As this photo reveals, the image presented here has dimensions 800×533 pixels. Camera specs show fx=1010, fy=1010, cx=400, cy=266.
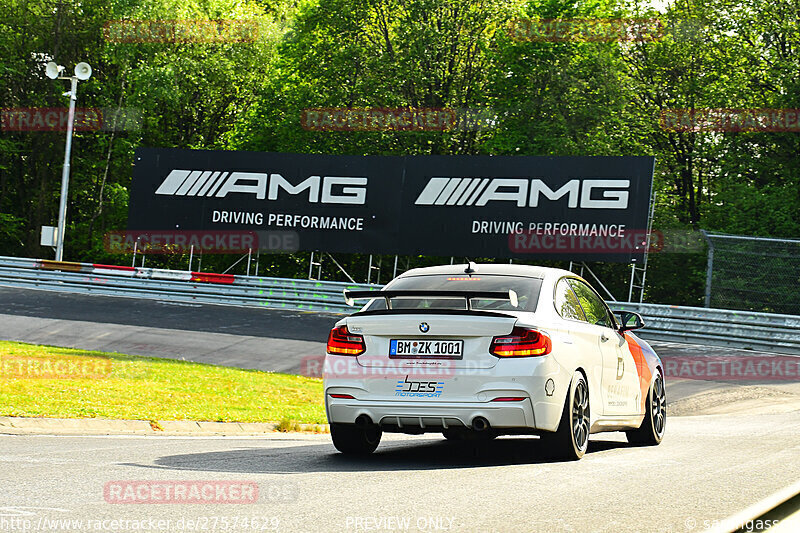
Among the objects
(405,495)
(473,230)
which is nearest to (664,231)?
(473,230)

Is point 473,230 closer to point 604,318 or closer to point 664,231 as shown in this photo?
point 664,231

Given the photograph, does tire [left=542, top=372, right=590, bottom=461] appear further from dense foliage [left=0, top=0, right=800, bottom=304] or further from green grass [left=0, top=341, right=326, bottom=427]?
dense foliage [left=0, top=0, right=800, bottom=304]

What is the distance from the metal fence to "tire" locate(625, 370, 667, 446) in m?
14.1

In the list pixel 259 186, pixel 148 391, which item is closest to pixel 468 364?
pixel 148 391

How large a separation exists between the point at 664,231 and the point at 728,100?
22.9ft

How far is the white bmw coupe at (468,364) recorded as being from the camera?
7719 mm

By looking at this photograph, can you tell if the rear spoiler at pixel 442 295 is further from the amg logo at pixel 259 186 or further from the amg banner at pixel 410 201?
the amg logo at pixel 259 186

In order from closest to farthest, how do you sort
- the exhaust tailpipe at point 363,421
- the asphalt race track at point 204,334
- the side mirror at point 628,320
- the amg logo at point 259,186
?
the exhaust tailpipe at point 363,421 < the side mirror at point 628,320 < the asphalt race track at point 204,334 < the amg logo at point 259,186

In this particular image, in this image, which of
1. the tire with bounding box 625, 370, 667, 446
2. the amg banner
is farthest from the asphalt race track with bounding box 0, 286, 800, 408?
the tire with bounding box 625, 370, 667, 446

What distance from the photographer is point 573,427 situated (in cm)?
816

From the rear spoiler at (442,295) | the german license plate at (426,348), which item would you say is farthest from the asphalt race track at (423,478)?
the rear spoiler at (442,295)

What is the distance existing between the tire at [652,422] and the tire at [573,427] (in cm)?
176

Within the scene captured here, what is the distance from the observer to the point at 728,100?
41.0 metres

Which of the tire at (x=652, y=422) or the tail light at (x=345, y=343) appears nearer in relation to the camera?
the tail light at (x=345, y=343)
